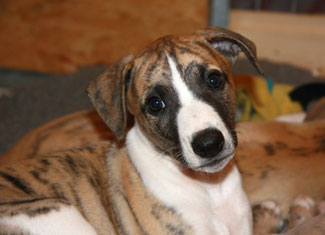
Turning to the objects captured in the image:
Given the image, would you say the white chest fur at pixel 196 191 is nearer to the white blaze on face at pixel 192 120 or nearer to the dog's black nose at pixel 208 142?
the white blaze on face at pixel 192 120

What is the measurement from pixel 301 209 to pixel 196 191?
2.40 ft

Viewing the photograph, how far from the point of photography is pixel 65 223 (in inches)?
94.6

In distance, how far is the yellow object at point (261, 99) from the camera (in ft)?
14.5

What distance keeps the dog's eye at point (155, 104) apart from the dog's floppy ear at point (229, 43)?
543 mm

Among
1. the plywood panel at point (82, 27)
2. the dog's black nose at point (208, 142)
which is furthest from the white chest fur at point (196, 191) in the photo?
the plywood panel at point (82, 27)

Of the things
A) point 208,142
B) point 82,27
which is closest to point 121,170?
point 208,142

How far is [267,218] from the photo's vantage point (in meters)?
3.06

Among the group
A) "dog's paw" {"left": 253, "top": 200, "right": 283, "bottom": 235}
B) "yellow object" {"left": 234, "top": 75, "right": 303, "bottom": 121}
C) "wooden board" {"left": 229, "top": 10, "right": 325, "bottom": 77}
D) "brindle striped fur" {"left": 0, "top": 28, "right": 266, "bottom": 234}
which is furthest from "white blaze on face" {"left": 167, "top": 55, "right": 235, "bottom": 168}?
"wooden board" {"left": 229, "top": 10, "right": 325, "bottom": 77}

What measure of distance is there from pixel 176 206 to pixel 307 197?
0.96m

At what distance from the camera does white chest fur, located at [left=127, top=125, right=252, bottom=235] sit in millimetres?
2688

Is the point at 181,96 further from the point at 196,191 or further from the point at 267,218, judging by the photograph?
the point at 267,218

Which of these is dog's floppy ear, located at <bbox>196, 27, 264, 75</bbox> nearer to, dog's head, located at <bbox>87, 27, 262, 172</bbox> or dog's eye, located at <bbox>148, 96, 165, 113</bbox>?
dog's head, located at <bbox>87, 27, 262, 172</bbox>

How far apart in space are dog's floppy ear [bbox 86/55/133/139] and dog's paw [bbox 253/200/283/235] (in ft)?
3.66

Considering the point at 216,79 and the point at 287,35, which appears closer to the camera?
the point at 216,79
